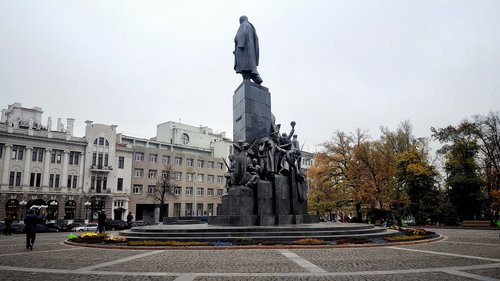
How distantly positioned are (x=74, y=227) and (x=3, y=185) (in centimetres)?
1930

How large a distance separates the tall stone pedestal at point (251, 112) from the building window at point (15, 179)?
4528 cm

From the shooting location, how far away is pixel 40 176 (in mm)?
56250

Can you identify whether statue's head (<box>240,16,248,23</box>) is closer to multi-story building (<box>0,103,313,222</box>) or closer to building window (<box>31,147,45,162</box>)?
multi-story building (<box>0,103,313,222</box>)

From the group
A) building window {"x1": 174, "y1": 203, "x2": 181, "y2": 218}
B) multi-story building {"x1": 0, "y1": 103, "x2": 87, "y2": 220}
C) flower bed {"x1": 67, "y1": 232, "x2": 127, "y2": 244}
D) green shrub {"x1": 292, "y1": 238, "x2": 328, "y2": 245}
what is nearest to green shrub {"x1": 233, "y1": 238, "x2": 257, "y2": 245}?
green shrub {"x1": 292, "y1": 238, "x2": 328, "y2": 245}

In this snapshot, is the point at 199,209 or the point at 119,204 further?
the point at 199,209

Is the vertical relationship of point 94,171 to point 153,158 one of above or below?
below

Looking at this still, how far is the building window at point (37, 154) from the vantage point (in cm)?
5597

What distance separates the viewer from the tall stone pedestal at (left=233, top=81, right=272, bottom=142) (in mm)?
22347

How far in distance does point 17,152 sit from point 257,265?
55.9 metres

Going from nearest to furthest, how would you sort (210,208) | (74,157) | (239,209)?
(239,209) < (74,157) < (210,208)

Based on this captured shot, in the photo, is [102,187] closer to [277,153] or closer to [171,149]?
[171,149]

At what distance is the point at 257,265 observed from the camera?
10617 mm

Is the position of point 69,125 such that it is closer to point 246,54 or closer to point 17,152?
point 17,152

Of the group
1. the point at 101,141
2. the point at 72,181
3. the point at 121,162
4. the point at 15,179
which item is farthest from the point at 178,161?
the point at 15,179
